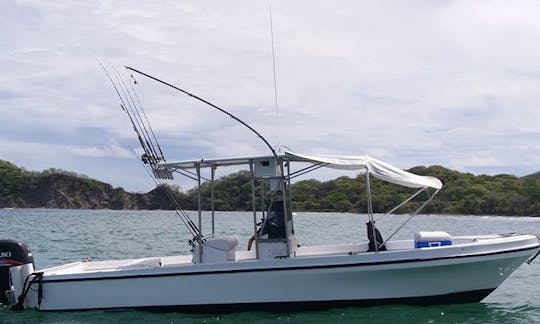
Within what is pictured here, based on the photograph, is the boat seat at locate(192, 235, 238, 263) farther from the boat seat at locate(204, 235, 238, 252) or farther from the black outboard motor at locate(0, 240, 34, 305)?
the black outboard motor at locate(0, 240, 34, 305)

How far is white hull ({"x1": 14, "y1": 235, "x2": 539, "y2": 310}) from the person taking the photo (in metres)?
11.7

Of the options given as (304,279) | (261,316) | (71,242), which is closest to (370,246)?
(304,279)

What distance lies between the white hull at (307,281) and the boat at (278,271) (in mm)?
17

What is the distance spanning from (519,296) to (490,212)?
65.3 meters

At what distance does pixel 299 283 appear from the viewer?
467 inches

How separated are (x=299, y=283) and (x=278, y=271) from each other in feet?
1.36

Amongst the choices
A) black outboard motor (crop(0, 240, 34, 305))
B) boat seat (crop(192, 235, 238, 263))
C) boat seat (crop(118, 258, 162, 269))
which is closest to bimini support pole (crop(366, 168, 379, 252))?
boat seat (crop(192, 235, 238, 263))

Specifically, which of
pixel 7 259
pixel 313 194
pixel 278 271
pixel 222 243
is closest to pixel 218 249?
pixel 222 243

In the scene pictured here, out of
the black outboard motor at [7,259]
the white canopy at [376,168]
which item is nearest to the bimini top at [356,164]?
the white canopy at [376,168]

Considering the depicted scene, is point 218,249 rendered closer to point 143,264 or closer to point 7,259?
point 143,264

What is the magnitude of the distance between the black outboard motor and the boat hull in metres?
0.89

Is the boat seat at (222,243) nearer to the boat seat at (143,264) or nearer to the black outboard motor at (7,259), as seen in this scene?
the boat seat at (143,264)

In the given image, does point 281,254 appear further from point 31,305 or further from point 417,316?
point 31,305

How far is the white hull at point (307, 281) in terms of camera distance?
1174 centimetres
